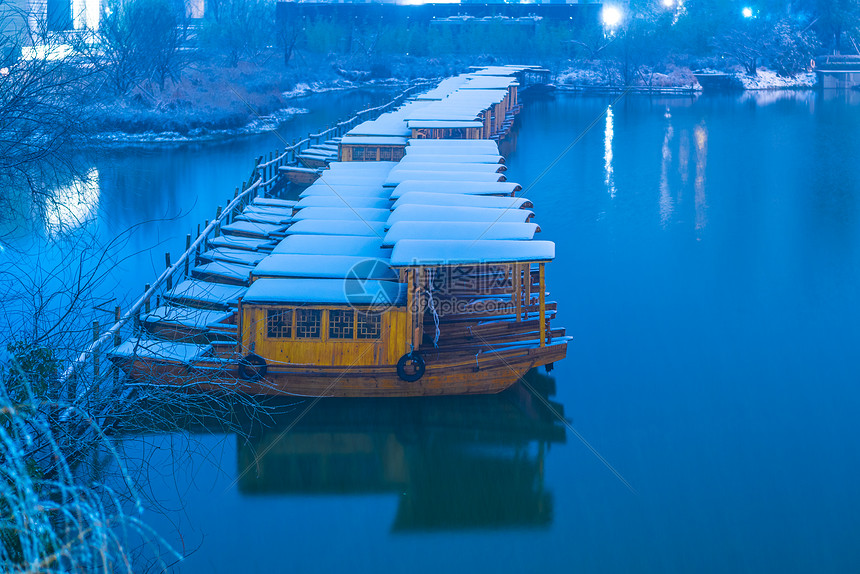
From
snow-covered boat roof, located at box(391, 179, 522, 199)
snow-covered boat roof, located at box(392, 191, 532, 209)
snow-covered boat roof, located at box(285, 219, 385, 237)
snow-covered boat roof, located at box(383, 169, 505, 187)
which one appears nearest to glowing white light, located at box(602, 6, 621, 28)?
snow-covered boat roof, located at box(383, 169, 505, 187)

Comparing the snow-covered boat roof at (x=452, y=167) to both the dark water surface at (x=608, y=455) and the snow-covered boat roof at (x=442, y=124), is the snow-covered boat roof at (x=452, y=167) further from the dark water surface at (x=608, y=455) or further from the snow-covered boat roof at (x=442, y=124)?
the snow-covered boat roof at (x=442, y=124)

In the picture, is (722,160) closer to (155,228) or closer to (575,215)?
(575,215)

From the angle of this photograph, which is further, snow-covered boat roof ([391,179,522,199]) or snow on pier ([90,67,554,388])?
snow-covered boat roof ([391,179,522,199])

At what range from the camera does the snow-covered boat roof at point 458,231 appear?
659 inches

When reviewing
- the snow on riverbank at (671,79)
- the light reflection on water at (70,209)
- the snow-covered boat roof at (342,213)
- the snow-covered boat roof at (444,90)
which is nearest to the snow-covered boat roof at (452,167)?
the snow-covered boat roof at (342,213)

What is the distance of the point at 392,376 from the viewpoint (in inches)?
619

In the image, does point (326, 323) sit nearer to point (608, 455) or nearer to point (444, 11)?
point (608, 455)

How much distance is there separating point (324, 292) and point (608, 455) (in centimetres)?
589

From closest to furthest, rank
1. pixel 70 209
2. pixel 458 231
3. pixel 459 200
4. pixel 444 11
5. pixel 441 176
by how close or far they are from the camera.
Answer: pixel 458 231
pixel 459 200
pixel 441 176
pixel 70 209
pixel 444 11

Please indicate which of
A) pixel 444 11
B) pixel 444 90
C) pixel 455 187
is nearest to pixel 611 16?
pixel 444 11

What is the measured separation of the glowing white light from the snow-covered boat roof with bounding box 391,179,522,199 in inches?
3563

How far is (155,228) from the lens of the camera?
105 ft

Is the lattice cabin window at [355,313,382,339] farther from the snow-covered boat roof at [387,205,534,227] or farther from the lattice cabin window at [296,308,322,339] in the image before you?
the snow-covered boat roof at [387,205,534,227]

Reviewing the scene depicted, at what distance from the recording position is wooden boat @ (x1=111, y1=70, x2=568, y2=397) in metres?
15.3
